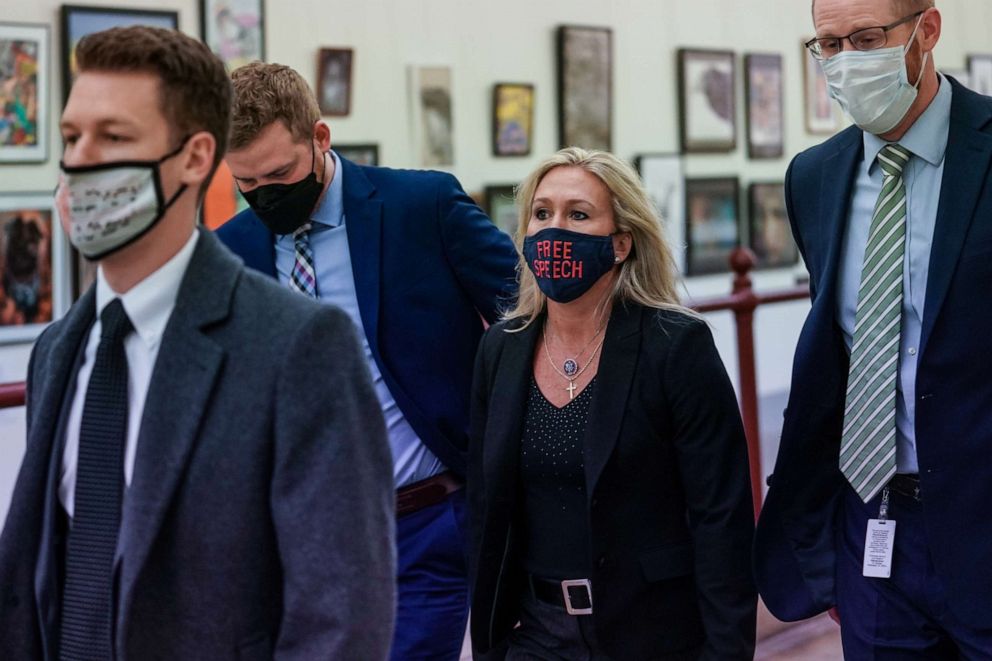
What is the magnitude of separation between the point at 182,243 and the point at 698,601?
1.46 metres

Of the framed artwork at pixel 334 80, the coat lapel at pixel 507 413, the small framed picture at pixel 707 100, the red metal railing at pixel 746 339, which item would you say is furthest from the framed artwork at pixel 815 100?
the coat lapel at pixel 507 413

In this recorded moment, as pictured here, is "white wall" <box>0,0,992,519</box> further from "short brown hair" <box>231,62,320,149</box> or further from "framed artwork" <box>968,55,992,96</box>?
"short brown hair" <box>231,62,320,149</box>

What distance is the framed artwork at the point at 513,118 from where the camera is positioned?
7.18 metres

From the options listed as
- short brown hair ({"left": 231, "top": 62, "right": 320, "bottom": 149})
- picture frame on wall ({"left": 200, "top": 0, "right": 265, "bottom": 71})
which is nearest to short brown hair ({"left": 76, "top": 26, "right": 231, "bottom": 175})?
short brown hair ({"left": 231, "top": 62, "right": 320, "bottom": 149})

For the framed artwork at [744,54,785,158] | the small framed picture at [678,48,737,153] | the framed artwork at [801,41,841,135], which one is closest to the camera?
the small framed picture at [678,48,737,153]

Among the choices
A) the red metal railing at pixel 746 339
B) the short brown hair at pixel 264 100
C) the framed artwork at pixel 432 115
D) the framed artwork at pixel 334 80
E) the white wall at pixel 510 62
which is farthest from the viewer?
the framed artwork at pixel 432 115

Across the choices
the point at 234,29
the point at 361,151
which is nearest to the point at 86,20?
the point at 234,29

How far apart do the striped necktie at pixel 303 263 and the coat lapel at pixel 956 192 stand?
52.5 inches

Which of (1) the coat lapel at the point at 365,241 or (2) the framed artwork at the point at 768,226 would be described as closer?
(1) the coat lapel at the point at 365,241

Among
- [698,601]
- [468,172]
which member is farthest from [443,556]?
[468,172]

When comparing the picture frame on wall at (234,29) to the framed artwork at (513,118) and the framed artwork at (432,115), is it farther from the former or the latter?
the framed artwork at (513,118)

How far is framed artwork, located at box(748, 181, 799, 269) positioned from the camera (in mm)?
8797

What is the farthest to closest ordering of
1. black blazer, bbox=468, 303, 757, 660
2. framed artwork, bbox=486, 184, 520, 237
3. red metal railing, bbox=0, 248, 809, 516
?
framed artwork, bbox=486, 184, 520, 237
red metal railing, bbox=0, 248, 809, 516
black blazer, bbox=468, 303, 757, 660

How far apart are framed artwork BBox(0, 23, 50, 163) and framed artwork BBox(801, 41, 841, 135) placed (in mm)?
5191
